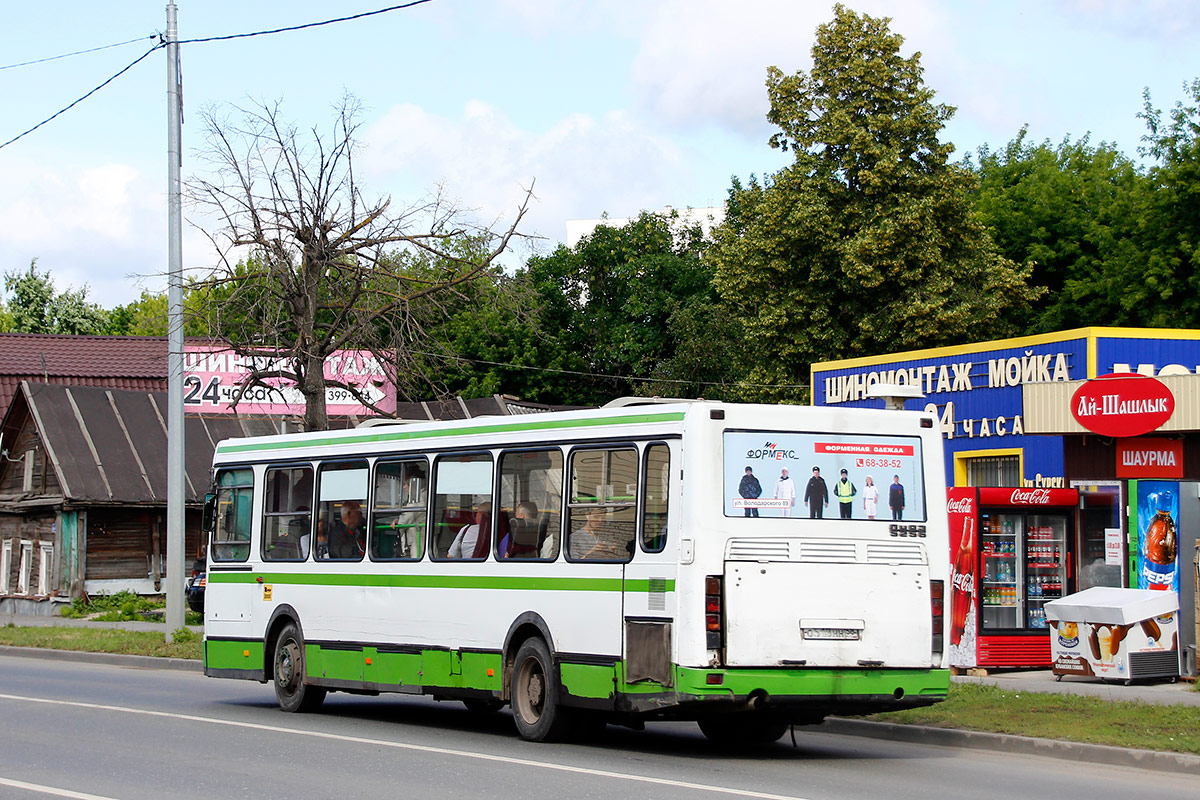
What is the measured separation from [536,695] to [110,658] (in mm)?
13554

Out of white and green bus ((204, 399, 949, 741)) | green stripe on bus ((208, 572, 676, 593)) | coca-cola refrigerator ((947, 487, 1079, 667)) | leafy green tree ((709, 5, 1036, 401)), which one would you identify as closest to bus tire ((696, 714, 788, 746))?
white and green bus ((204, 399, 949, 741))

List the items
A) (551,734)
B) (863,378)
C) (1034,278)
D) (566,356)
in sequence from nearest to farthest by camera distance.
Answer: (551,734) < (863,378) < (1034,278) < (566,356)

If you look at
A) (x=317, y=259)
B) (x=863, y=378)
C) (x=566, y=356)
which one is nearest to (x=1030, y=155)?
(x=566, y=356)

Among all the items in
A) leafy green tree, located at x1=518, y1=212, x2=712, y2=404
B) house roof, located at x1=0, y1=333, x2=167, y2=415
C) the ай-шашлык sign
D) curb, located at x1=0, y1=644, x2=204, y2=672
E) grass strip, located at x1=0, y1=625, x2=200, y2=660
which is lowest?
curb, located at x1=0, y1=644, x2=204, y2=672

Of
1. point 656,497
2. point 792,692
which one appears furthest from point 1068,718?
point 656,497

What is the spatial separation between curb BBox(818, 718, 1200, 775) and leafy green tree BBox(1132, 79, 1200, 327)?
31.7 meters

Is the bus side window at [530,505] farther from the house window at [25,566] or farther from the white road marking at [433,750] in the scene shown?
the house window at [25,566]

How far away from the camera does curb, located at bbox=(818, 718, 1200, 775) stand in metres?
11.4

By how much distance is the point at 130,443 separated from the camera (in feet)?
137

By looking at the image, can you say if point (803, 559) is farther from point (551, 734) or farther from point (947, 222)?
point (947, 222)

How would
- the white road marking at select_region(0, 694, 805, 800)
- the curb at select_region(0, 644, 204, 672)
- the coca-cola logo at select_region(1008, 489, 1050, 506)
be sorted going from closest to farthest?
1. the white road marking at select_region(0, 694, 805, 800)
2. the coca-cola logo at select_region(1008, 489, 1050, 506)
3. the curb at select_region(0, 644, 204, 672)

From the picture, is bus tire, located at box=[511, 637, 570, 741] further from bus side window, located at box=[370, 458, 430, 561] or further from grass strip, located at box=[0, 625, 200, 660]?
grass strip, located at box=[0, 625, 200, 660]

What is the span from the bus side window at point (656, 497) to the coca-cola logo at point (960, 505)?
7864 millimetres

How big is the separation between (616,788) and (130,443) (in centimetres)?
3429
